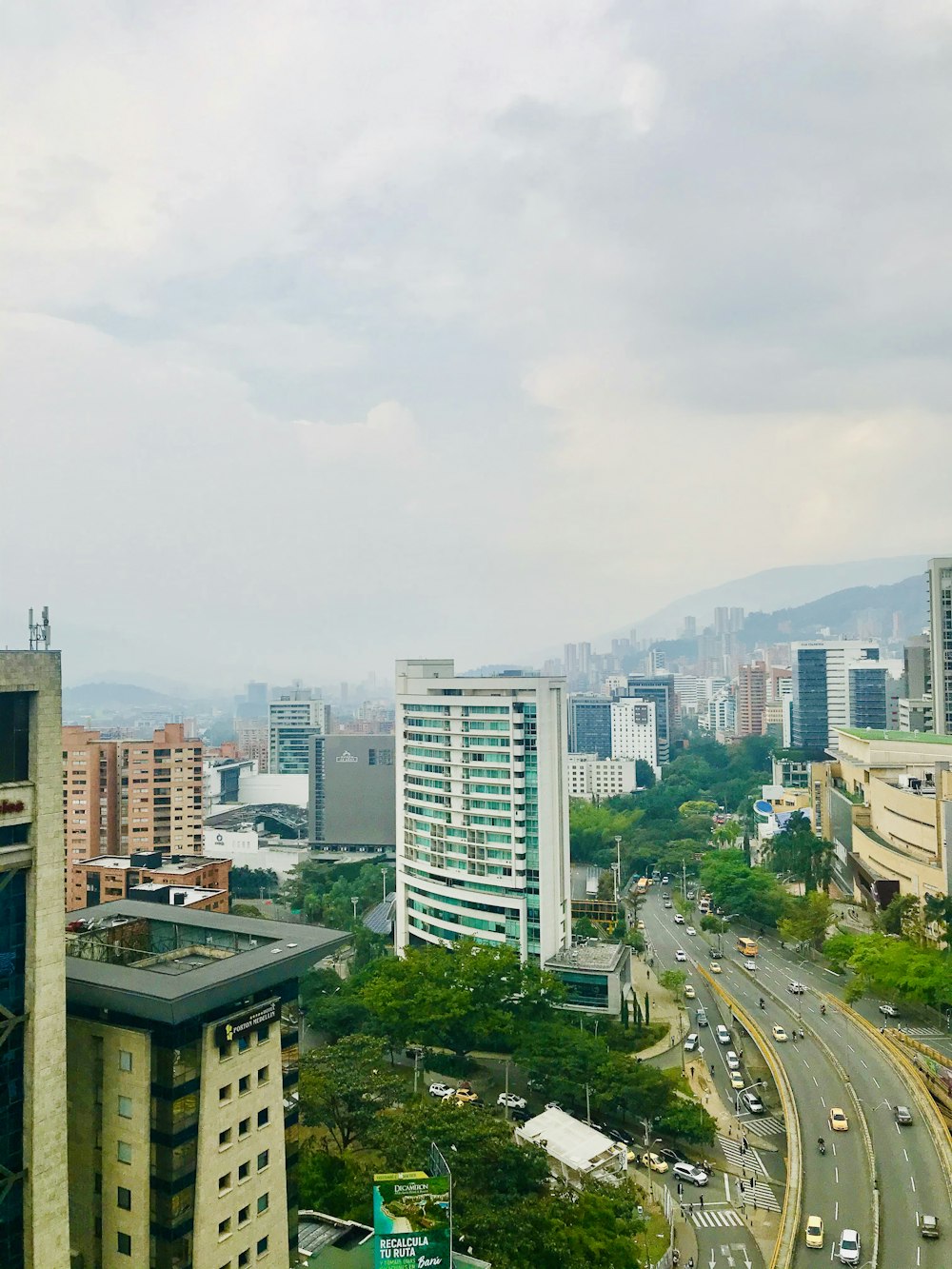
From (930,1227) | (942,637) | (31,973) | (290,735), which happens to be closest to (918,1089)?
(930,1227)

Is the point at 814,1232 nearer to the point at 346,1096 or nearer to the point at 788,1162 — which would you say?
the point at 788,1162

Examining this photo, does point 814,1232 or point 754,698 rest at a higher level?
point 754,698

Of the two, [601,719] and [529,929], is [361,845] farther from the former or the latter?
[601,719]

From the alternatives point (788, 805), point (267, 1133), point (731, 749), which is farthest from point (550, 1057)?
point (731, 749)

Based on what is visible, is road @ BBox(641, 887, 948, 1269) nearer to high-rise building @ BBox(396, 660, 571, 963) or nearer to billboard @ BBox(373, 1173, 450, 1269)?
high-rise building @ BBox(396, 660, 571, 963)

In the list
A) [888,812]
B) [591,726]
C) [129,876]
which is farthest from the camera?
[591,726]

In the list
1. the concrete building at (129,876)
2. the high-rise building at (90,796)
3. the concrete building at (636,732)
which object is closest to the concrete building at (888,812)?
the concrete building at (129,876)
